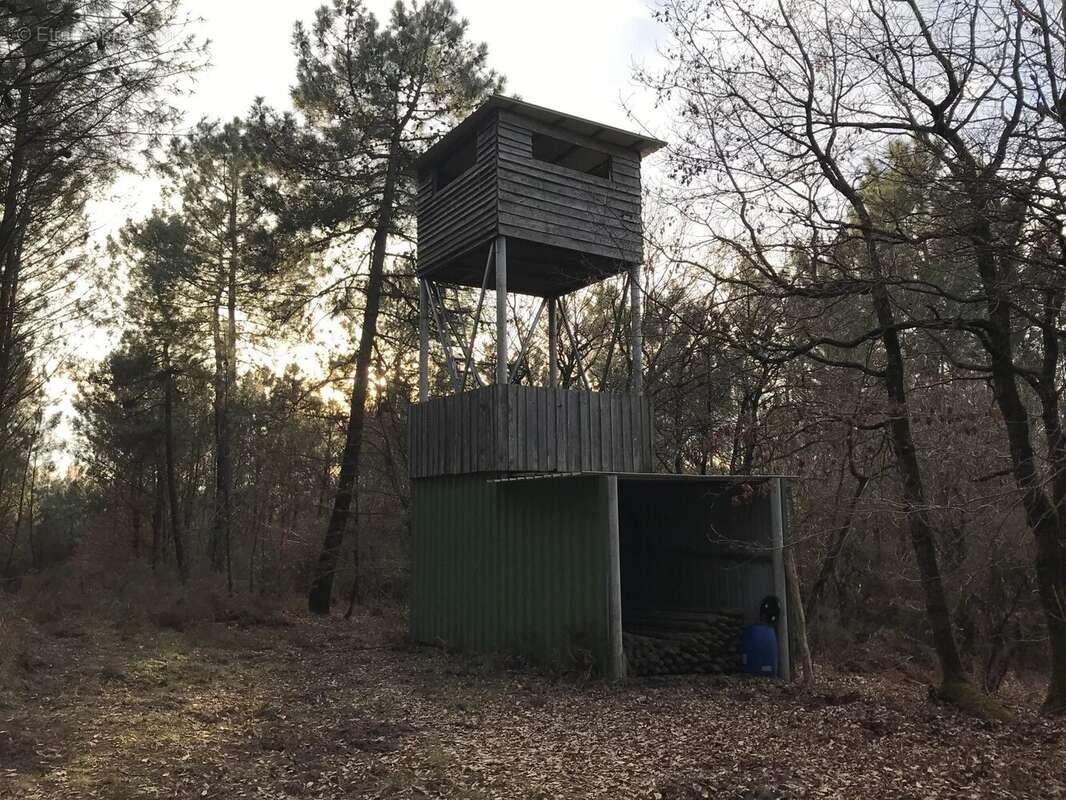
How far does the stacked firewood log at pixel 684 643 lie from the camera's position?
1076 cm

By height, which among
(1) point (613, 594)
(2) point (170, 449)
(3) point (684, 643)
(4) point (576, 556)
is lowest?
(3) point (684, 643)

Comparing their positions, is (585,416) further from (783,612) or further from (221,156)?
(221,156)

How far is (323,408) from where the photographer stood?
70.4 ft

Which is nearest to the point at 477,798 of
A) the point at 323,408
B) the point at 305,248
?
the point at 305,248

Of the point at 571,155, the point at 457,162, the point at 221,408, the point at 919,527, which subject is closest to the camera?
the point at 919,527

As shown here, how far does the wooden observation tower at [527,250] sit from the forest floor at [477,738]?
322cm

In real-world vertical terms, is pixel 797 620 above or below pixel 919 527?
below

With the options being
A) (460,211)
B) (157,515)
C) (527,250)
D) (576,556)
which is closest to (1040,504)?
(576,556)

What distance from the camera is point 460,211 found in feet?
41.6

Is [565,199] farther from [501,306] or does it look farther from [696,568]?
[696,568]

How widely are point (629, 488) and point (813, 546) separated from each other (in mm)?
5353

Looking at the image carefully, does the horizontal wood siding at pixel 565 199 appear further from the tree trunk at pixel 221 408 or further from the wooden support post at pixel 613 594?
the tree trunk at pixel 221 408

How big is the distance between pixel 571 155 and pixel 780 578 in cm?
747

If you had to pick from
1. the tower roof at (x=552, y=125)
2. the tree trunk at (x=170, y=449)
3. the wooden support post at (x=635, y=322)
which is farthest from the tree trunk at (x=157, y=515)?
the wooden support post at (x=635, y=322)
